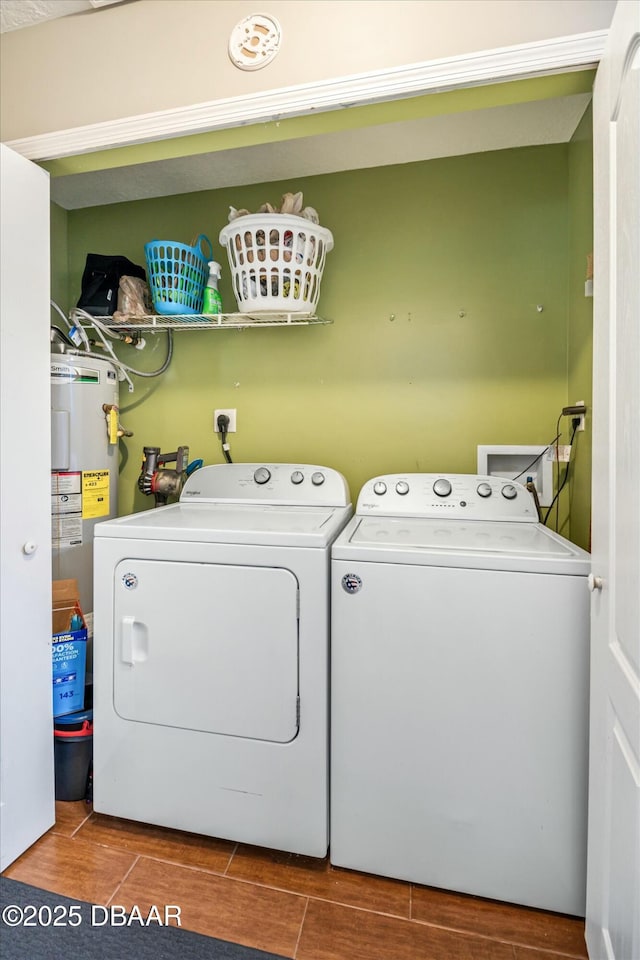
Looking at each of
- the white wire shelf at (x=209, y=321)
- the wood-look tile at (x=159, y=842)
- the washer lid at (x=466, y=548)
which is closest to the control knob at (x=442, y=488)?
the washer lid at (x=466, y=548)

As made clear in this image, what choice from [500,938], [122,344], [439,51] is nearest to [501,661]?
[500,938]

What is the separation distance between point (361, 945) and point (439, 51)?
2.17 meters

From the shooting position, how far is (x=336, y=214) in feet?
6.73

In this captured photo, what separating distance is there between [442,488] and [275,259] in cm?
103

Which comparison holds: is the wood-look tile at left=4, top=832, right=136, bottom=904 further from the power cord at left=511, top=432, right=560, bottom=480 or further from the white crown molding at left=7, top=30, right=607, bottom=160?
the white crown molding at left=7, top=30, right=607, bottom=160

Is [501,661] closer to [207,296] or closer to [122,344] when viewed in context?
[207,296]

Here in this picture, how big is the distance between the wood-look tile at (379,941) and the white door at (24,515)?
880 mm

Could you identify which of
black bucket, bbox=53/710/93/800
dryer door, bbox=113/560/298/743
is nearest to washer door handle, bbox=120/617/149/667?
dryer door, bbox=113/560/298/743

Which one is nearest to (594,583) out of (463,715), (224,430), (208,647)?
(463,715)

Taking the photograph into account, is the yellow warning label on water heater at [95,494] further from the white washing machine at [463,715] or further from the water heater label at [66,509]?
the white washing machine at [463,715]

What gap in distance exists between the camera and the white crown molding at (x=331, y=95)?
3.65 ft

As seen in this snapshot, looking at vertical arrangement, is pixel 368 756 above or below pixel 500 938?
above

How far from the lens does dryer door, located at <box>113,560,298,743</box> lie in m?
1.35

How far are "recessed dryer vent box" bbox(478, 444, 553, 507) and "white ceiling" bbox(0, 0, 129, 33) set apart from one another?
185 centimetres
